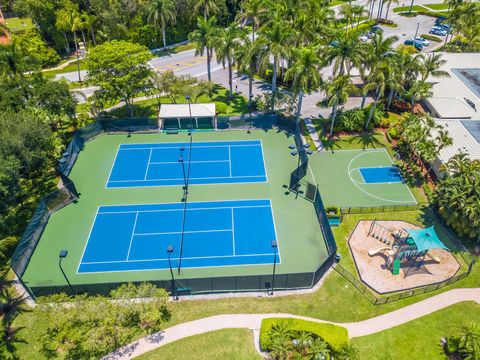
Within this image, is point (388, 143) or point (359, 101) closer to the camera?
point (388, 143)

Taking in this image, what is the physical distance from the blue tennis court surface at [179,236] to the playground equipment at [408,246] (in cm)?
954

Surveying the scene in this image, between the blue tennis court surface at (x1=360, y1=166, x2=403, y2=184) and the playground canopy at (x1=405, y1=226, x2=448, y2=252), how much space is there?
9706mm

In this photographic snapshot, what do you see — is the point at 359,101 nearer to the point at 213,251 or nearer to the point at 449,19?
the point at 449,19

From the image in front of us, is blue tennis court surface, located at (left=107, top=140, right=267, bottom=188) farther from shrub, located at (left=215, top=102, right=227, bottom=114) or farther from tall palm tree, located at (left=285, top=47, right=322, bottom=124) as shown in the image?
tall palm tree, located at (left=285, top=47, right=322, bottom=124)

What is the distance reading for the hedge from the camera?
24.2m

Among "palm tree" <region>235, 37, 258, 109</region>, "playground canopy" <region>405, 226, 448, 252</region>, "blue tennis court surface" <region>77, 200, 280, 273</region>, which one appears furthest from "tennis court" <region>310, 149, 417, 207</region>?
"palm tree" <region>235, 37, 258, 109</region>

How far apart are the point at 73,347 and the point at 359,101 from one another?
154 ft

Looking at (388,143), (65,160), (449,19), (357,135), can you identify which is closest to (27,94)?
(65,160)

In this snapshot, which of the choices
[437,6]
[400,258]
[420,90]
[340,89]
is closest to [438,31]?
[437,6]

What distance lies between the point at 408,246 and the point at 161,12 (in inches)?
2188

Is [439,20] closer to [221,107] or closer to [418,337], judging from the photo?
[221,107]

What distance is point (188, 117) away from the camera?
153 ft

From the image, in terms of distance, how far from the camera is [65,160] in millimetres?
39312

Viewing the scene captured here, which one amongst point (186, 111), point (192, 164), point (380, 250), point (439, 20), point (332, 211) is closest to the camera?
point (380, 250)
